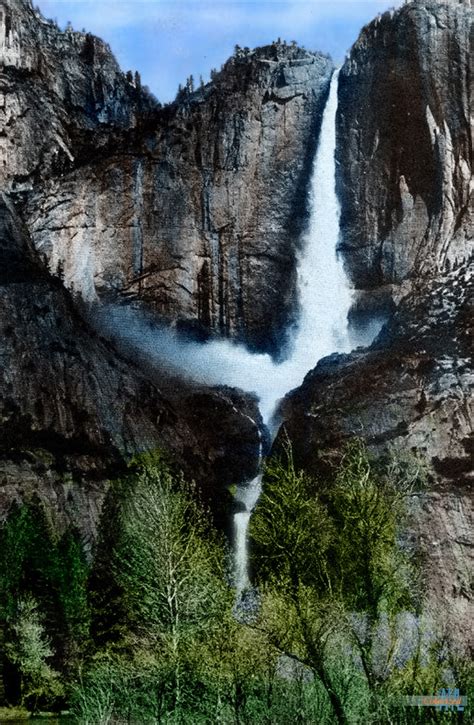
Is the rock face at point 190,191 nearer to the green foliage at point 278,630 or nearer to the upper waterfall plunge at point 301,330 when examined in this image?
the upper waterfall plunge at point 301,330

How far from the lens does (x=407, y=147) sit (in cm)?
6325

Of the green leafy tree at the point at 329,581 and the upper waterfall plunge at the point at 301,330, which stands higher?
the upper waterfall plunge at the point at 301,330

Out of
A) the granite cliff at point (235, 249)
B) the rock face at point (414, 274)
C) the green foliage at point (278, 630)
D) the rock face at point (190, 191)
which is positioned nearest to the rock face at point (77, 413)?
the granite cliff at point (235, 249)

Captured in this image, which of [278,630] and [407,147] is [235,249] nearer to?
[407,147]

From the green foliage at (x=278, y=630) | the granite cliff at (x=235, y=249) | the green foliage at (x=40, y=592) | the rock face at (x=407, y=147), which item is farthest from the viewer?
the rock face at (x=407, y=147)

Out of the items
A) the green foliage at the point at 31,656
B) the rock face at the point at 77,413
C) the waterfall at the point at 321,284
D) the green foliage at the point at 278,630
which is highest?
the waterfall at the point at 321,284

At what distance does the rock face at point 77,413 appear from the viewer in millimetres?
50500

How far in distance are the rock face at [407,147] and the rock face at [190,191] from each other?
10.3ft

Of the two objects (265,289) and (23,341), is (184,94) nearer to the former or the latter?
(265,289)

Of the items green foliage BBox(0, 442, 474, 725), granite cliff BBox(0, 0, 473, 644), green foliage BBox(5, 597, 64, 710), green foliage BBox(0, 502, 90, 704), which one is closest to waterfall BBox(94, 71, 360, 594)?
granite cliff BBox(0, 0, 473, 644)

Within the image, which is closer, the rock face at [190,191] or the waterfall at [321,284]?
the waterfall at [321,284]

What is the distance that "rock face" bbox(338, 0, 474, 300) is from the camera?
6144cm

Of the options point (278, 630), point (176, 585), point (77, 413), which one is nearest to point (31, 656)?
point (176, 585)

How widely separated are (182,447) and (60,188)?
19.2m
